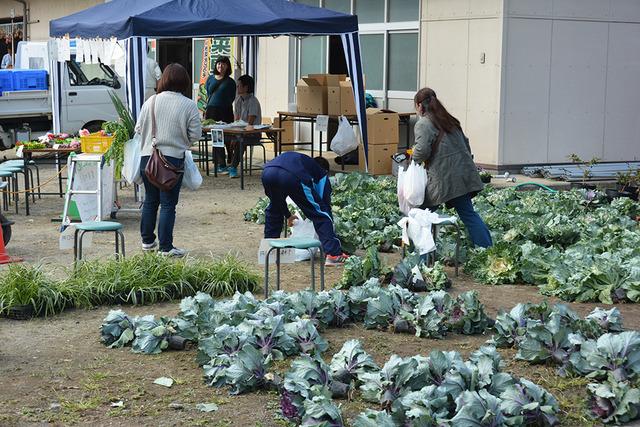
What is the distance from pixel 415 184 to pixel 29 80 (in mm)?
11587

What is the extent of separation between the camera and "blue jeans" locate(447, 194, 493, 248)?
31.3ft

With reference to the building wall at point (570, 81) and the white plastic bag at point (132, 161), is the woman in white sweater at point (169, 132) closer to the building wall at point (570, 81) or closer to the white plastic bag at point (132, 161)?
the white plastic bag at point (132, 161)

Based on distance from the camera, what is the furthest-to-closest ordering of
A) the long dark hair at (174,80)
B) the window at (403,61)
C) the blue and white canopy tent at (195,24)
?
1. the window at (403,61)
2. the blue and white canopy tent at (195,24)
3. the long dark hair at (174,80)

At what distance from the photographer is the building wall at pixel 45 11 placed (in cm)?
2845

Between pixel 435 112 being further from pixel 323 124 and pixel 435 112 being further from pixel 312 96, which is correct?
pixel 312 96

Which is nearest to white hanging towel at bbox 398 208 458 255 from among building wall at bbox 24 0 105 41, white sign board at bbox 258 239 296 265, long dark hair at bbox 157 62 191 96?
white sign board at bbox 258 239 296 265

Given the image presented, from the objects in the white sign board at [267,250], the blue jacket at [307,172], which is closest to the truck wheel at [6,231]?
the blue jacket at [307,172]

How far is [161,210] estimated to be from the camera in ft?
32.2

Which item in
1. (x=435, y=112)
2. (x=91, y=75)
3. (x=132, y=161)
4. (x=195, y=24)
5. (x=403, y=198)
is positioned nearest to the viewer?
(x=435, y=112)

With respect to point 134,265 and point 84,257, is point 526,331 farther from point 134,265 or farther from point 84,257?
point 84,257

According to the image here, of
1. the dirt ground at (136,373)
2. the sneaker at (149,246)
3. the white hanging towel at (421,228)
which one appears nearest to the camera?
the dirt ground at (136,373)

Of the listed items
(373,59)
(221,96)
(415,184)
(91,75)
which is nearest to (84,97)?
(91,75)

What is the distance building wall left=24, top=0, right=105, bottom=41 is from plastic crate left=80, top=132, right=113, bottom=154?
1683cm

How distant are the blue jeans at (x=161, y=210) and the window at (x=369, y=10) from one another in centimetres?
936
